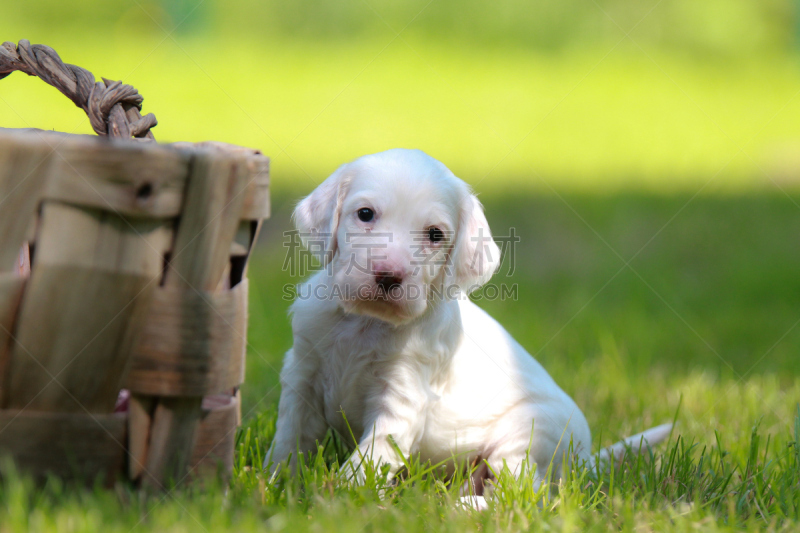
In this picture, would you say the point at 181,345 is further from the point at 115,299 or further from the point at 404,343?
the point at 404,343

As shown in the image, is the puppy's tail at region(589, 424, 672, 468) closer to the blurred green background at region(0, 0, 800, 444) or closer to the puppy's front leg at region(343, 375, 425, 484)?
the blurred green background at region(0, 0, 800, 444)

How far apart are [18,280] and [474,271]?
1406 millimetres

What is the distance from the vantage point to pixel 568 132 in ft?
A: 32.3

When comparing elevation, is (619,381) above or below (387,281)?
below

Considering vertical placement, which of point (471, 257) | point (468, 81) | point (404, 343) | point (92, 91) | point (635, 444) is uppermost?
point (468, 81)

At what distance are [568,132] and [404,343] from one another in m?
8.13

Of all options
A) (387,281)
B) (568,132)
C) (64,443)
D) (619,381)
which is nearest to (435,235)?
(387,281)

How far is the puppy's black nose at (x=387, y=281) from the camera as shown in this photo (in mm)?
2109

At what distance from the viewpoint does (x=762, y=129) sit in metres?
9.76

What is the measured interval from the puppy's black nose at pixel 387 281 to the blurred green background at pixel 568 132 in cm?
103

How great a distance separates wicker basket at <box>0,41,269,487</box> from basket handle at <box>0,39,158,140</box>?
1.80ft

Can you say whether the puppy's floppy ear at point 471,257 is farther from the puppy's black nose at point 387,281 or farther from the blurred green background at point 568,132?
the blurred green background at point 568,132

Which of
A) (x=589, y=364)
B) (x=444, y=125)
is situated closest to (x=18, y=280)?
(x=589, y=364)

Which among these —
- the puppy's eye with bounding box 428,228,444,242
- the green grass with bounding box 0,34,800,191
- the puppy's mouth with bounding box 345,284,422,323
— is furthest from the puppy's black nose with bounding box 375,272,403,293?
the green grass with bounding box 0,34,800,191
